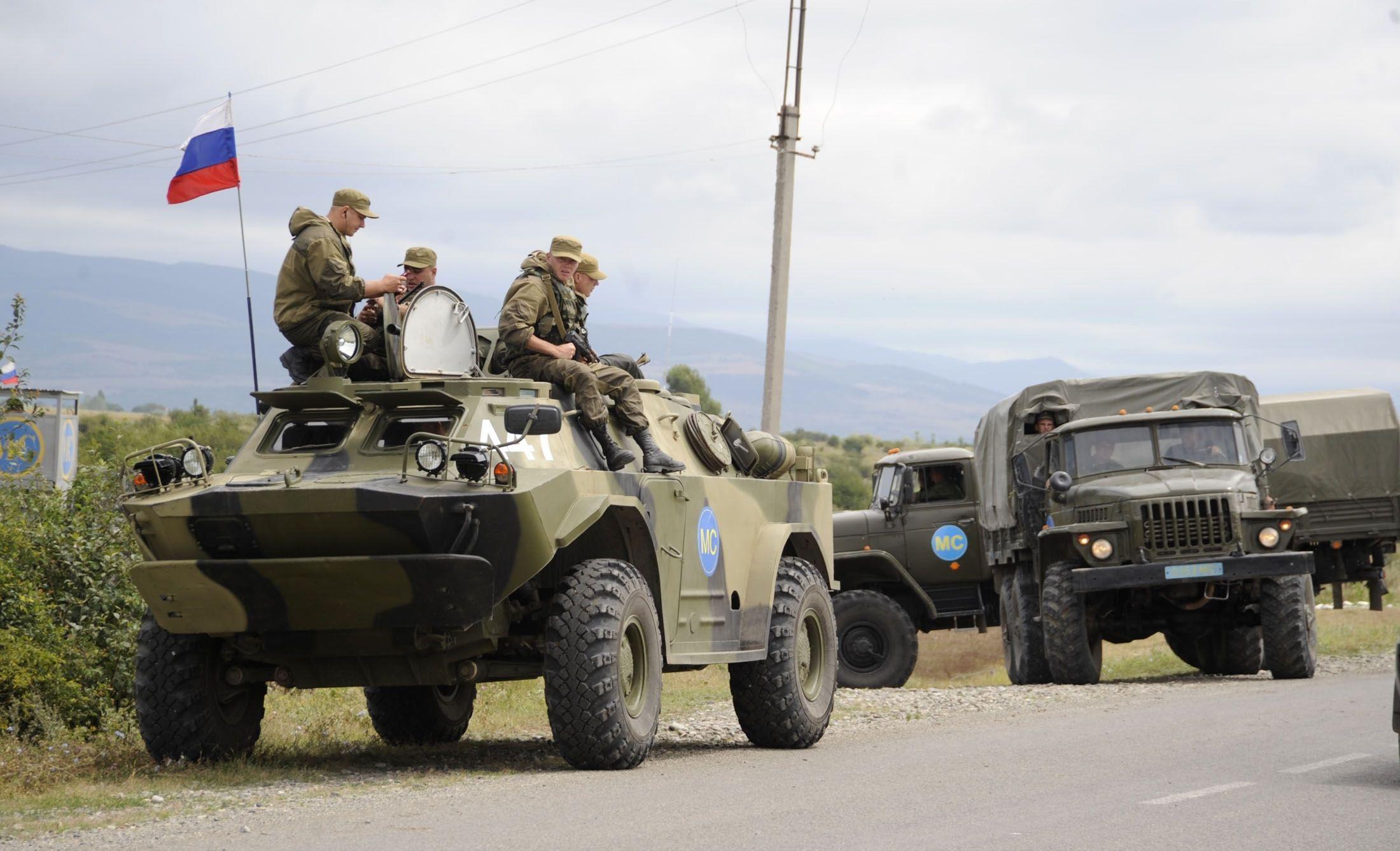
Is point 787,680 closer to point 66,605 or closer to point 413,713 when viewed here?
point 413,713

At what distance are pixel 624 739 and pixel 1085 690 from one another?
7812 millimetres

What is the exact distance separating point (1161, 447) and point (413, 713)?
8.69m

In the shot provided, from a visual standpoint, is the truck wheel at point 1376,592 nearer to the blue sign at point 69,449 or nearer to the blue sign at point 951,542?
the blue sign at point 951,542

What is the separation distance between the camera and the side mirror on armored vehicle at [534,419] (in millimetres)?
8906

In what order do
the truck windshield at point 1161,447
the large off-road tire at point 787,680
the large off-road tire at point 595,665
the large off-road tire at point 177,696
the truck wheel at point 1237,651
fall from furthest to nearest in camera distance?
the truck wheel at point 1237,651 < the truck windshield at point 1161,447 < the large off-road tire at point 787,680 < the large off-road tire at point 177,696 < the large off-road tire at point 595,665

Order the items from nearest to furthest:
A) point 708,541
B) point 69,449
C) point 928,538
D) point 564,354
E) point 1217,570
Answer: point 564,354 < point 708,541 < point 1217,570 < point 69,449 < point 928,538

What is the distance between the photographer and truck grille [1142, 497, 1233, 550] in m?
16.6

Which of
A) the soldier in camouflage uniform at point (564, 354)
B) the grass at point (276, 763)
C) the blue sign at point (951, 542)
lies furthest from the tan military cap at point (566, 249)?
the blue sign at point (951, 542)

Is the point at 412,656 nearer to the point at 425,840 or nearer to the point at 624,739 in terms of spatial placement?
the point at 624,739

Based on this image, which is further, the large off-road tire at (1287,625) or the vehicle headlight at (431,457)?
the large off-road tire at (1287,625)

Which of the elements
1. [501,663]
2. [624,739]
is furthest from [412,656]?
[624,739]

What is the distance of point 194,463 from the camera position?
9.31 m

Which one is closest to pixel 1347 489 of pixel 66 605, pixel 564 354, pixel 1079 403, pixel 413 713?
pixel 1079 403

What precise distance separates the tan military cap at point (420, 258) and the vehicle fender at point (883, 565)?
31.9 feet
